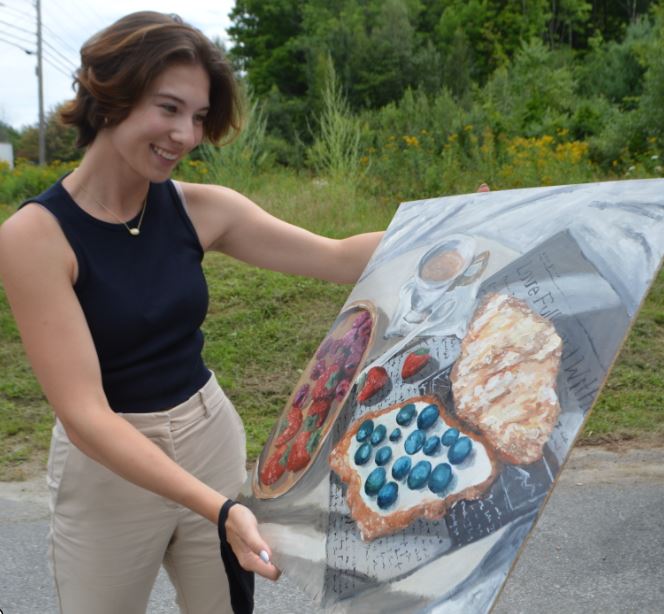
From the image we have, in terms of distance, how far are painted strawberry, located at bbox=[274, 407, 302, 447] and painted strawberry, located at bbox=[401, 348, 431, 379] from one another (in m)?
0.32

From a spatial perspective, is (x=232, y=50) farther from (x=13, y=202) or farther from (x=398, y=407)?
(x=398, y=407)

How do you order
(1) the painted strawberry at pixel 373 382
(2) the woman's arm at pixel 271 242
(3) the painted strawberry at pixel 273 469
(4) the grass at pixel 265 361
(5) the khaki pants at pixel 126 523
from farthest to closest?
(4) the grass at pixel 265 361
(2) the woman's arm at pixel 271 242
(5) the khaki pants at pixel 126 523
(3) the painted strawberry at pixel 273 469
(1) the painted strawberry at pixel 373 382

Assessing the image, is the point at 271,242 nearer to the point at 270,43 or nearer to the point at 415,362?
the point at 415,362

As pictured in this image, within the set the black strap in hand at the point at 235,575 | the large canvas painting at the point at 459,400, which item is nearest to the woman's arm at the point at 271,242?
the large canvas painting at the point at 459,400

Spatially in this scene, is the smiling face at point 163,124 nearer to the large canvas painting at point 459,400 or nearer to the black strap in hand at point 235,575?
the large canvas painting at point 459,400

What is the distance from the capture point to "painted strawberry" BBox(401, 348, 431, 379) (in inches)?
59.4

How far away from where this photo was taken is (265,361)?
5.70m

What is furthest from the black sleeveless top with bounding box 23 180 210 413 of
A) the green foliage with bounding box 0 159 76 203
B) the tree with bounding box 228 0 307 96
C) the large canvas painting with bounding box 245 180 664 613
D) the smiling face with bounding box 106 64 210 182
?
the tree with bounding box 228 0 307 96

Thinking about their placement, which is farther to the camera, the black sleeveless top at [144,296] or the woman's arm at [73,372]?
the black sleeveless top at [144,296]

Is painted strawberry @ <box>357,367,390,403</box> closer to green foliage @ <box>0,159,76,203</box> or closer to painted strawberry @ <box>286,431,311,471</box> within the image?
painted strawberry @ <box>286,431,311,471</box>

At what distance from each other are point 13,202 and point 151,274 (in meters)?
10.4

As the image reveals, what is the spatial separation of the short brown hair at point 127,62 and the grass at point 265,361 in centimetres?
302

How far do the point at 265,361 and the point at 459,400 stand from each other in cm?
436

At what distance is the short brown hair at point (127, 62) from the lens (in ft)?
5.31
